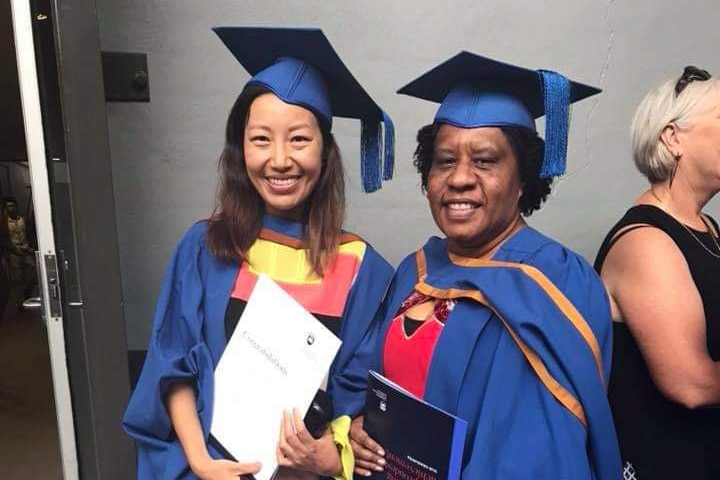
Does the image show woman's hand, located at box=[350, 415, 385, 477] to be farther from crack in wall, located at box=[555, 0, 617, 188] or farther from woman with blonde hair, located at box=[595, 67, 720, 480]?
crack in wall, located at box=[555, 0, 617, 188]

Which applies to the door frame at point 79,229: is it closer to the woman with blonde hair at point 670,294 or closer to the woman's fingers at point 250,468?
the woman's fingers at point 250,468

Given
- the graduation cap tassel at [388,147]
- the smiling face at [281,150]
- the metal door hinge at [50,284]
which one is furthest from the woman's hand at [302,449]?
the metal door hinge at [50,284]

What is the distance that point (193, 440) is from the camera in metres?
1.03

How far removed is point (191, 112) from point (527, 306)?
3.99 ft

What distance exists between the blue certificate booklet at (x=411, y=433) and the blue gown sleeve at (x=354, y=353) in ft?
0.16

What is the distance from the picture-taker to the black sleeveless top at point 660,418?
113cm

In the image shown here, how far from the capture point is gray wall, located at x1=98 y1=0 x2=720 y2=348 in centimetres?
164

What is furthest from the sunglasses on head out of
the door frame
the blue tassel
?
the door frame

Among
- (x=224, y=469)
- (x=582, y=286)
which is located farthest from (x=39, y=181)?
(x=582, y=286)

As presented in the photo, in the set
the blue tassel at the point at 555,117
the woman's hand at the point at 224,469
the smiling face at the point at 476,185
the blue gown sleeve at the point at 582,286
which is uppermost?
the blue tassel at the point at 555,117

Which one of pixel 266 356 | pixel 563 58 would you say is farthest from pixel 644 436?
pixel 563 58

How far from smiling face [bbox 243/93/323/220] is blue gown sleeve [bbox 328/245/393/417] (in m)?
0.22

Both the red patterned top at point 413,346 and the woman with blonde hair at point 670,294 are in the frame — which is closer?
the red patterned top at point 413,346

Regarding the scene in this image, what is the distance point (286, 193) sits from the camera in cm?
103
